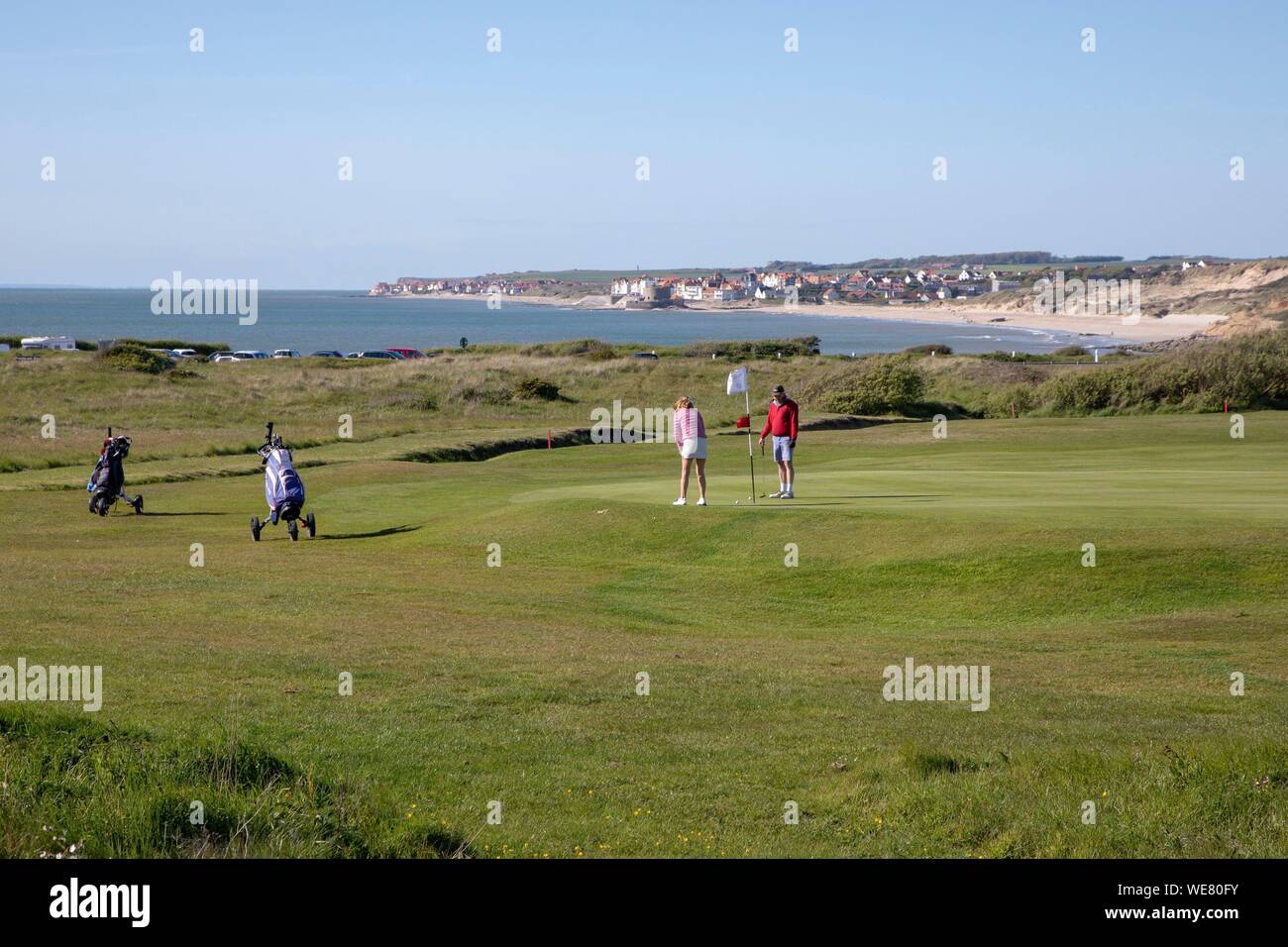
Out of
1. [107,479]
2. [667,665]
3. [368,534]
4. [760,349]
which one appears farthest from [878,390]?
[760,349]

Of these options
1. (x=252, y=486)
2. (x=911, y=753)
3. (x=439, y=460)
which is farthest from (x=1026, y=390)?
(x=911, y=753)

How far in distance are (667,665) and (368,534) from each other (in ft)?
45.2

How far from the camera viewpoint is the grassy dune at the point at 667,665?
26.0 feet

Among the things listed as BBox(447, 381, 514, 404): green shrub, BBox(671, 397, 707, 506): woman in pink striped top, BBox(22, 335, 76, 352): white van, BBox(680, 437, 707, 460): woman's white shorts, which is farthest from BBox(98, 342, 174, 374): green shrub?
BBox(680, 437, 707, 460): woman's white shorts

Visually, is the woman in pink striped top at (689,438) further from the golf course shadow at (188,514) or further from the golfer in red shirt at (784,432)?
the golf course shadow at (188,514)

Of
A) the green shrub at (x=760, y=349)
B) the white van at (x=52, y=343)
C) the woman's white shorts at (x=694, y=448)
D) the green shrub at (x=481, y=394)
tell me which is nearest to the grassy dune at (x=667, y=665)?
the woman's white shorts at (x=694, y=448)

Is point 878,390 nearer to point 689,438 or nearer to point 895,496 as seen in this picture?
point 895,496

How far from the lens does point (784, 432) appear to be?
25203 millimetres

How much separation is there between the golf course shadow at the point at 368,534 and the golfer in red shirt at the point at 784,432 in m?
7.42

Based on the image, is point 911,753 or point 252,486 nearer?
point 911,753

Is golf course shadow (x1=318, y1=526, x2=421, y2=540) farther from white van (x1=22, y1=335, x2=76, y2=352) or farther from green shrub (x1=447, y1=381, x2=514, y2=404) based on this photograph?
white van (x1=22, y1=335, x2=76, y2=352)
